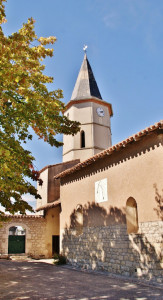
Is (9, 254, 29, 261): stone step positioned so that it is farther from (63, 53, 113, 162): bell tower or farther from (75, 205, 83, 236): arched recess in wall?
(63, 53, 113, 162): bell tower

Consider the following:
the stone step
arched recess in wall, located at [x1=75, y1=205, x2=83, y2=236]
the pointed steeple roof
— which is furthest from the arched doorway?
the pointed steeple roof

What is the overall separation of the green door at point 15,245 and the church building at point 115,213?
437mm

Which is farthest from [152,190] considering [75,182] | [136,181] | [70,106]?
[70,106]

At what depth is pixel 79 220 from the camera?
546 inches

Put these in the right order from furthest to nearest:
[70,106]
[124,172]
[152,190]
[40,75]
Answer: [70,106], [124,172], [152,190], [40,75]

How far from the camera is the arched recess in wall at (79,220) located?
13.6 metres

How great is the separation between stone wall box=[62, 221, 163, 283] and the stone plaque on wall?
1265 mm

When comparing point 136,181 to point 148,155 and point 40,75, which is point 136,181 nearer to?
point 148,155

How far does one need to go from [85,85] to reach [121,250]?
1546cm

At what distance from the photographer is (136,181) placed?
1003 cm

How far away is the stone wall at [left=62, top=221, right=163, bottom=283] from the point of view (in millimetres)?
8711

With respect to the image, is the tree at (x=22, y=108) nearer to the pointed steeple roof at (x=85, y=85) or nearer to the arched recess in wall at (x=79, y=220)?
the arched recess in wall at (x=79, y=220)

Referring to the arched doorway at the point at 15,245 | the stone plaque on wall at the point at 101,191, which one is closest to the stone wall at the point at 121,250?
the stone plaque on wall at the point at 101,191

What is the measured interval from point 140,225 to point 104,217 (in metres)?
2.32
